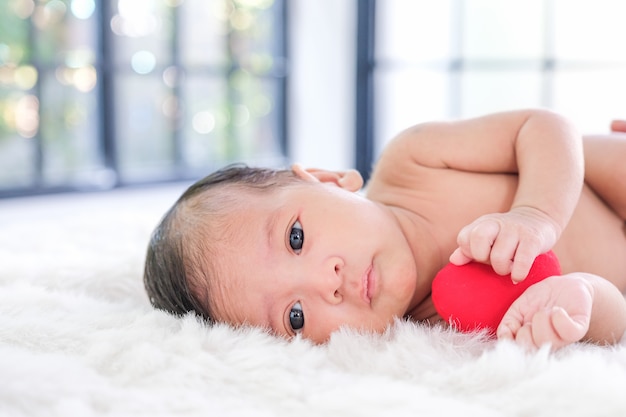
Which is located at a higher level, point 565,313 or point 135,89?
point 135,89

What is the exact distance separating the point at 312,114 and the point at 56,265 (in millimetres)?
2606

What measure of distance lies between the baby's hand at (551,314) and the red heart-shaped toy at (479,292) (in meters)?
0.06

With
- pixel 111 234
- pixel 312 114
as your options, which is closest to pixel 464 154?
pixel 111 234

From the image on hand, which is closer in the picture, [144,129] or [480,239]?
[480,239]

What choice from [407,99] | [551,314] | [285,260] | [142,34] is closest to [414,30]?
[407,99]

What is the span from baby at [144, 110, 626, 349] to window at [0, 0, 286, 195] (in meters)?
2.09

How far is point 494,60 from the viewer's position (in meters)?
3.30

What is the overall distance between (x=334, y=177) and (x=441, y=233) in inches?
7.9

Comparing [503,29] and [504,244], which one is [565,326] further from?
[503,29]

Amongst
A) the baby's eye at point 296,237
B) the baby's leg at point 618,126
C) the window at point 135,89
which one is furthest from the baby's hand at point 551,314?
the window at point 135,89

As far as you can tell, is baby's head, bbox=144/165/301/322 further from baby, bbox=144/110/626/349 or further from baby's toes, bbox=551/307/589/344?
baby's toes, bbox=551/307/589/344

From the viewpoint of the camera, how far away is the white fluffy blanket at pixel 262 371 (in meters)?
0.72

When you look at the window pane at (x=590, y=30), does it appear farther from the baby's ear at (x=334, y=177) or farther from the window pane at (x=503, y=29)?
the baby's ear at (x=334, y=177)

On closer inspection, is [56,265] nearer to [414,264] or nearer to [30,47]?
[414,264]
